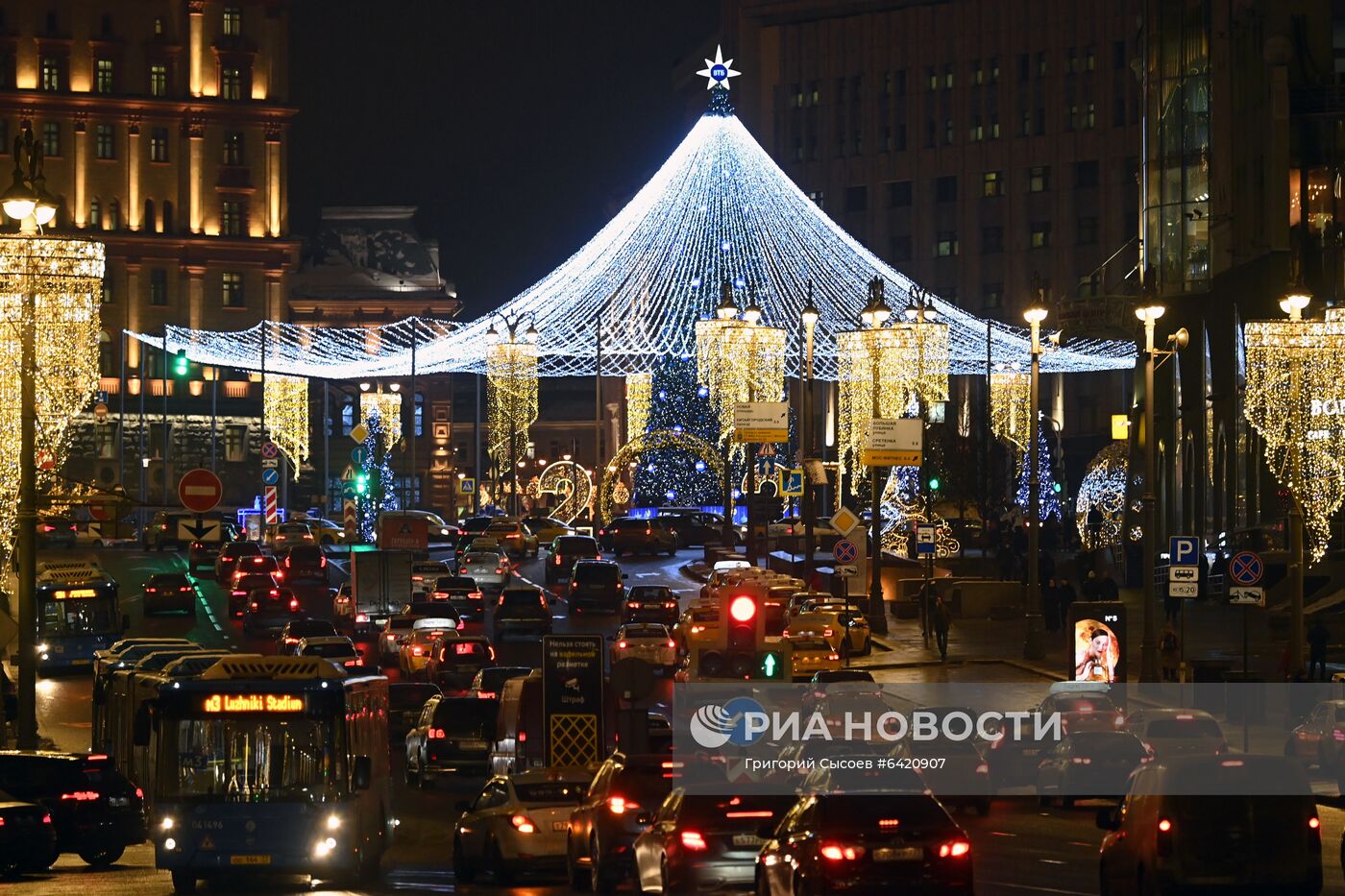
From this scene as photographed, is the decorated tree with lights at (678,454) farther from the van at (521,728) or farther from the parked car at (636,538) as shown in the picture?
the van at (521,728)

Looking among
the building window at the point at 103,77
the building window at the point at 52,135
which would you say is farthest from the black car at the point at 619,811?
the building window at the point at 103,77

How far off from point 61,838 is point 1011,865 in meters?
11.0

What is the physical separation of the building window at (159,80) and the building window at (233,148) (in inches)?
168

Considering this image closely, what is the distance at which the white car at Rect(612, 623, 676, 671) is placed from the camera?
46781mm

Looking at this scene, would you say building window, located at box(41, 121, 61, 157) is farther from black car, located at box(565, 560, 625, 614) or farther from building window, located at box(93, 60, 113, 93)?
black car, located at box(565, 560, 625, 614)

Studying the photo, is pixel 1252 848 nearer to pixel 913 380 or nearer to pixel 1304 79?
pixel 913 380

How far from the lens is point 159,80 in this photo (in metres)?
126

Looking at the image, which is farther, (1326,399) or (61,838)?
(1326,399)

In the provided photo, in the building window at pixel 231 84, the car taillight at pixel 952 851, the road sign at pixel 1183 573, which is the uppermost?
the building window at pixel 231 84

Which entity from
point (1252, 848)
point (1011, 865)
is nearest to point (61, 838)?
point (1011, 865)

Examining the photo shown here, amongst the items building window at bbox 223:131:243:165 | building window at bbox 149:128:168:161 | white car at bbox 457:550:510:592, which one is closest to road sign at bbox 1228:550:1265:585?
white car at bbox 457:550:510:592

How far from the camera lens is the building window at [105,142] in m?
126

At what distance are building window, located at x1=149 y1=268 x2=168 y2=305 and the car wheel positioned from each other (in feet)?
352

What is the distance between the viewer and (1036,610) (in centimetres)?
4634
